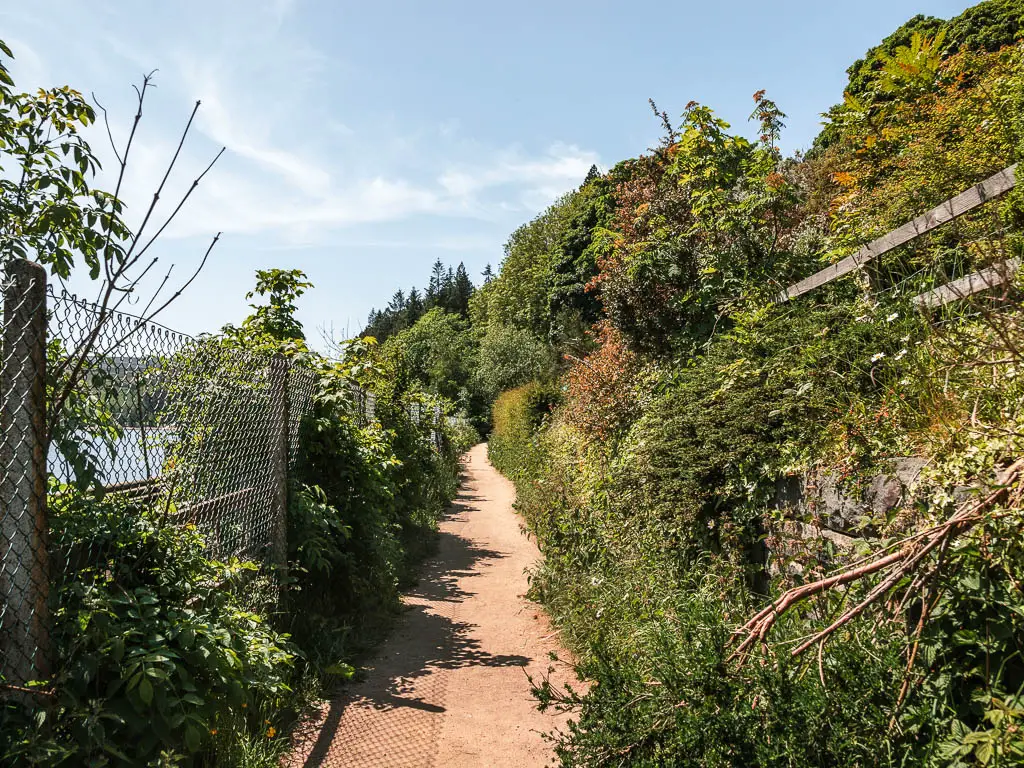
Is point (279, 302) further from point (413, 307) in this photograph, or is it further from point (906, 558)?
point (413, 307)

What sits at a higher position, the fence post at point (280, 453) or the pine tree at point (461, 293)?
the pine tree at point (461, 293)

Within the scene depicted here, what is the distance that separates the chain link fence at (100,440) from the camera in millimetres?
2027

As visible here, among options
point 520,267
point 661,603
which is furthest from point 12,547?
point 520,267

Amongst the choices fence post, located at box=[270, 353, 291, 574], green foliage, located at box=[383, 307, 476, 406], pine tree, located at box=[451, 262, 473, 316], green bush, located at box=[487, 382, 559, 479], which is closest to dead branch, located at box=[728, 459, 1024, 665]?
fence post, located at box=[270, 353, 291, 574]

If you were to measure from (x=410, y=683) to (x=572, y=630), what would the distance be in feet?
4.55

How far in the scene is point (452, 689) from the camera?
448 cm

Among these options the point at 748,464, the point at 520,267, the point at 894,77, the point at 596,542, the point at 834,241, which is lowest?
the point at 596,542

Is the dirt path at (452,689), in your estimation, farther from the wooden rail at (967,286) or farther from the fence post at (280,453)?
the wooden rail at (967,286)

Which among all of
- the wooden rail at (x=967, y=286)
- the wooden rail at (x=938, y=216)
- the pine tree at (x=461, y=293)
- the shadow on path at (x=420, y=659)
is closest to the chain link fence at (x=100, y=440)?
the shadow on path at (x=420, y=659)

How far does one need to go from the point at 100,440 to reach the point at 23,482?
0.36 metres

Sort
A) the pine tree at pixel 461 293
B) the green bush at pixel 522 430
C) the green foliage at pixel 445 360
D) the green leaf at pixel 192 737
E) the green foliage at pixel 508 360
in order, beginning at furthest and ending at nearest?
the pine tree at pixel 461 293 < the green foliage at pixel 445 360 < the green foliage at pixel 508 360 < the green bush at pixel 522 430 < the green leaf at pixel 192 737

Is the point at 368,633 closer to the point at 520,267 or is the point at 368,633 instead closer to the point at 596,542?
the point at 596,542

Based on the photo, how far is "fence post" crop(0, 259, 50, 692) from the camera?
1999mm

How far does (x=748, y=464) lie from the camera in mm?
4055
